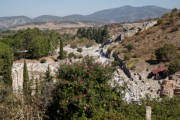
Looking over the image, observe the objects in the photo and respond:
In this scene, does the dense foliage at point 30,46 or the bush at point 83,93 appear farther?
the dense foliage at point 30,46

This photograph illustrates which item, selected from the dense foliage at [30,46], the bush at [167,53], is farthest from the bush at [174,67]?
the dense foliage at [30,46]

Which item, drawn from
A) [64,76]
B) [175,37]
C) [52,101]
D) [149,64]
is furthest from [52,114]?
[175,37]

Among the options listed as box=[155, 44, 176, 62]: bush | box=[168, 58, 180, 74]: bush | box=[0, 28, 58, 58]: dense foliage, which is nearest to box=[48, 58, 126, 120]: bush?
box=[168, 58, 180, 74]: bush

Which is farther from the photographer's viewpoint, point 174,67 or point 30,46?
point 30,46

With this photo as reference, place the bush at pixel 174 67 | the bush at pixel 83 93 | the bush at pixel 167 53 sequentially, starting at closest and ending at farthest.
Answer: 1. the bush at pixel 83 93
2. the bush at pixel 174 67
3. the bush at pixel 167 53

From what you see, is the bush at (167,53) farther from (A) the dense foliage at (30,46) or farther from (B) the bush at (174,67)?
(A) the dense foliage at (30,46)

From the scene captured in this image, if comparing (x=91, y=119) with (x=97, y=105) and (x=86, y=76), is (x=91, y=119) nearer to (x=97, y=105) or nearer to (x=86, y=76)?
(x=97, y=105)

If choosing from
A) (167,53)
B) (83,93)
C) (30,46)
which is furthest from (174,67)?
(30,46)

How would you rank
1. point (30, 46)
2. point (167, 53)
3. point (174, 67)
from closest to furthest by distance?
point (174, 67) < point (167, 53) < point (30, 46)

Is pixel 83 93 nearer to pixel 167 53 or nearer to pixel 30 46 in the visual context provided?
pixel 167 53

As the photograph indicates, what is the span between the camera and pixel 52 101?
6551 mm

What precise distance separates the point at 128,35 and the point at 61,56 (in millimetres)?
16287

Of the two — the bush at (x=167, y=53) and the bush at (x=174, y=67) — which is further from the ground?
the bush at (x=167, y=53)

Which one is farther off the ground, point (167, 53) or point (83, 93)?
point (83, 93)
